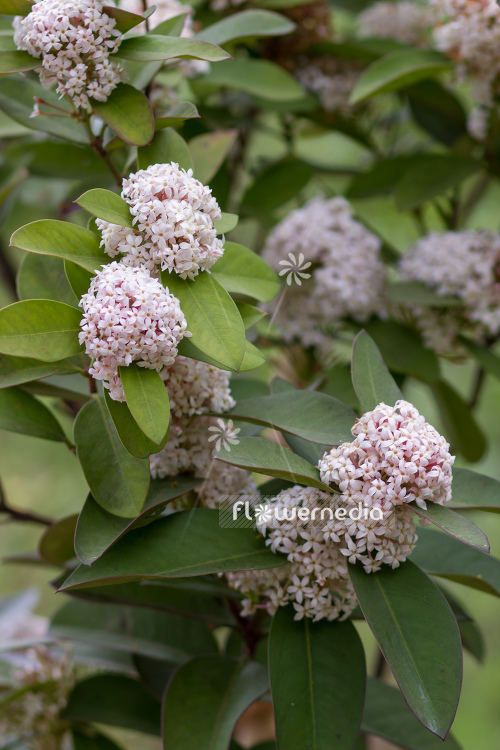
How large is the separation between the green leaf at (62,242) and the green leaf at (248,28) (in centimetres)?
46

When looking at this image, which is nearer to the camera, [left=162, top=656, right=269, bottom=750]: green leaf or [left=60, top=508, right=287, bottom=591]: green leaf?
[left=60, top=508, right=287, bottom=591]: green leaf

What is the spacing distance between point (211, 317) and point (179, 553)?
0.20m

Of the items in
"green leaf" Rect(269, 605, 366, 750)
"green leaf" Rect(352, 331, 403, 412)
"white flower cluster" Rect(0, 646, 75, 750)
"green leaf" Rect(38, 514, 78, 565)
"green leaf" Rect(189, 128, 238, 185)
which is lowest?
"white flower cluster" Rect(0, 646, 75, 750)

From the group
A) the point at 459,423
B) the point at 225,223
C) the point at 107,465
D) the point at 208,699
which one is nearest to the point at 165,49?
the point at 225,223

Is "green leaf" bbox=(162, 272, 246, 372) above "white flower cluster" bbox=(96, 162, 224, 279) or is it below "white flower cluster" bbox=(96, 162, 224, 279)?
below

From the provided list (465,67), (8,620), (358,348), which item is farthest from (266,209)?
(8,620)

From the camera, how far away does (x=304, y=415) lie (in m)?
0.63

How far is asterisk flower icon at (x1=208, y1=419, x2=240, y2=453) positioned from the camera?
1.84 feet

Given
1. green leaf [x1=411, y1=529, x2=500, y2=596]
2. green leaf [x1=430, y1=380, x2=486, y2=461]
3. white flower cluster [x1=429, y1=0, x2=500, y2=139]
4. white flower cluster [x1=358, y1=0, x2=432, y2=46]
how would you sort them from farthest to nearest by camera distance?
white flower cluster [x1=358, y1=0, x2=432, y2=46], green leaf [x1=430, y1=380, x2=486, y2=461], white flower cluster [x1=429, y1=0, x2=500, y2=139], green leaf [x1=411, y1=529, x2=500, y2=596]

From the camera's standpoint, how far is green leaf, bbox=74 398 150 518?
0.60 metres

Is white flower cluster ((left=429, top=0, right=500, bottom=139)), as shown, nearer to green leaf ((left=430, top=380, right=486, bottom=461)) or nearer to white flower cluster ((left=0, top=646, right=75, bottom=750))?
green leaf ((left=430, top=380, right=486, bottom=461))

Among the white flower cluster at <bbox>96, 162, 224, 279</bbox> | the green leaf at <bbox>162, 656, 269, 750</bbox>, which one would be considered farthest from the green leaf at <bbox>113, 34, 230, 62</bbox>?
the green leaf at <bbox>162, 656, 269, 750</bbox>

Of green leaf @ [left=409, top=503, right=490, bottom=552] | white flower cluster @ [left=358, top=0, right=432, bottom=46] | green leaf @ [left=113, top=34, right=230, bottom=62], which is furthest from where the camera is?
white flower cluster @ [left=358, top=0, right=432, bottom=46]

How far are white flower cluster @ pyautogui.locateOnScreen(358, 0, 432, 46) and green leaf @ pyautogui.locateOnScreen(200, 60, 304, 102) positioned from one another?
1.13ft
